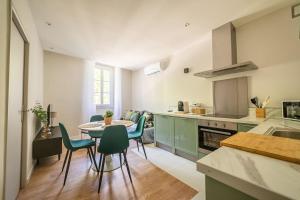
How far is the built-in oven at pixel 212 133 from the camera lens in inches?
75.3

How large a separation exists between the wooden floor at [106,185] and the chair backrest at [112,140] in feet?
1.61

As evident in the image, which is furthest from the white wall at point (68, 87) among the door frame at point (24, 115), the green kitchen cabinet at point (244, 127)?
the green kitchen cabinet at point (244, 127)

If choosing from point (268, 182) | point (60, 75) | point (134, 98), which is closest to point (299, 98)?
point (268, 182)

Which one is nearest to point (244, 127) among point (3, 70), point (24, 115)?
point (3, 70)

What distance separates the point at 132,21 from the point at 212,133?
2.23 m

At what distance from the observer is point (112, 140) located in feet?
5.96

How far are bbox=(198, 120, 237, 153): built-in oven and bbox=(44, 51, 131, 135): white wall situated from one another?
337 centimetres

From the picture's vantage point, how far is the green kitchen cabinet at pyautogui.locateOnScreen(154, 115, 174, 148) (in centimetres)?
284

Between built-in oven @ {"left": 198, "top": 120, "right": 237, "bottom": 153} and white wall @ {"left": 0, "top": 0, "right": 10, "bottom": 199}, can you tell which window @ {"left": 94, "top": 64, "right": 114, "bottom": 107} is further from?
built-in oven @ {"left": 198, "top": 120, "right": 237, "bottom": 153}

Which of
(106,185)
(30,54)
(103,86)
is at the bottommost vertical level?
(106,185)

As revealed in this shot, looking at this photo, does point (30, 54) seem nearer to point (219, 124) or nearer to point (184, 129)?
point (184, 129)

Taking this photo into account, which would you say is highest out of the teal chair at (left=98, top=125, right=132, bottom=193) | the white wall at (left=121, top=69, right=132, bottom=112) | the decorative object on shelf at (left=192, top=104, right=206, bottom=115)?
the white wall at (left=121, top=69, right=132, bottom=112)

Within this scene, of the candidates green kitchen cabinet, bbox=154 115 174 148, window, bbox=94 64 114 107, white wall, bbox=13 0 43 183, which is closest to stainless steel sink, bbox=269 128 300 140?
green kitchen cabinet, bbox=154 115 174 148

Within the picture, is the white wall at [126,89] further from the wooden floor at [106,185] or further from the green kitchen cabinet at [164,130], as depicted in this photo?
the wooden floor at [106,185]
